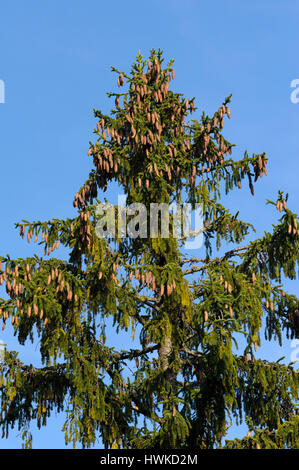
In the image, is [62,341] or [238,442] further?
[62,341]

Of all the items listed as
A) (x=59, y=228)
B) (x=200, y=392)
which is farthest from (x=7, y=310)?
(x=200, y=392)

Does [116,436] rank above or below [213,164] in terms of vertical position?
below

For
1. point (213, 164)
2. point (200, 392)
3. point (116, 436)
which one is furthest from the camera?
point (213, 164)

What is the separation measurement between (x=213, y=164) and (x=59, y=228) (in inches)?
146

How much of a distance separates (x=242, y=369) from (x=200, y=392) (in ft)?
4.13

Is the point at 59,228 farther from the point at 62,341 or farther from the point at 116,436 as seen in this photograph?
the point at 116,436

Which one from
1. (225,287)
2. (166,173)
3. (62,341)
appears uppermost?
(166,173)

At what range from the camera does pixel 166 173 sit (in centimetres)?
1705

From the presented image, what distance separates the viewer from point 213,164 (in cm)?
1692

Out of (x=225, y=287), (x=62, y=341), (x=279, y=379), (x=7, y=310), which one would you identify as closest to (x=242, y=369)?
(x=279, y=379)
